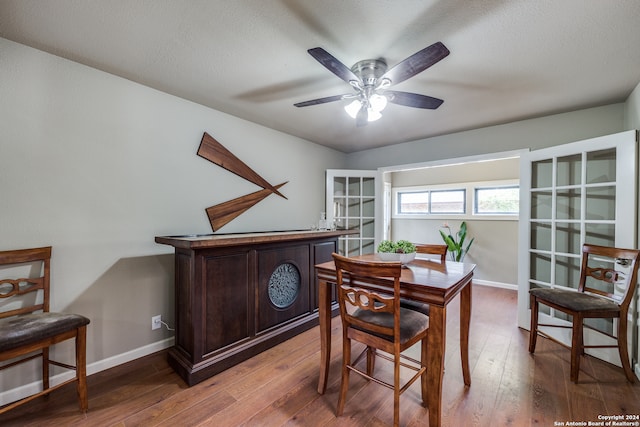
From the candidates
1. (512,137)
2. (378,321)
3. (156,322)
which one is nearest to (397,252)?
(378,321)

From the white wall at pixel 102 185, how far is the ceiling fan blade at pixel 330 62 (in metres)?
1.67

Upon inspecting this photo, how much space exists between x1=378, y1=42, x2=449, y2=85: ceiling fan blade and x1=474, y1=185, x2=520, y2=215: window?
4036 millimetres

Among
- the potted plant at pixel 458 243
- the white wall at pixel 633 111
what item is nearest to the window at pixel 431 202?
the potted plant at pixel 458 243

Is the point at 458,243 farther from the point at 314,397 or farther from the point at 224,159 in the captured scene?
the point at 224,159

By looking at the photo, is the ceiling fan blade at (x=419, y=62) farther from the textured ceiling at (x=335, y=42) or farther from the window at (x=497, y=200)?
the window at (x=497, y=200)

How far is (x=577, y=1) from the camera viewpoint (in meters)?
1.36

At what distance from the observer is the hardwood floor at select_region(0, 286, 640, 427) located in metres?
1.60

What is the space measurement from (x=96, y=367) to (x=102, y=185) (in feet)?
4.63

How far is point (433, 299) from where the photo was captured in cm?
142

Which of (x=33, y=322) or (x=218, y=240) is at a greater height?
(x=218, y=240)

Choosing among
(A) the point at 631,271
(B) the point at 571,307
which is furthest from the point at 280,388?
(A) the point at 631,271

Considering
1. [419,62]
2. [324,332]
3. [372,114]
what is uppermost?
[419,62]

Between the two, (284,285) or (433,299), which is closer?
(433,299)

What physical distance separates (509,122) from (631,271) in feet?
6.25
